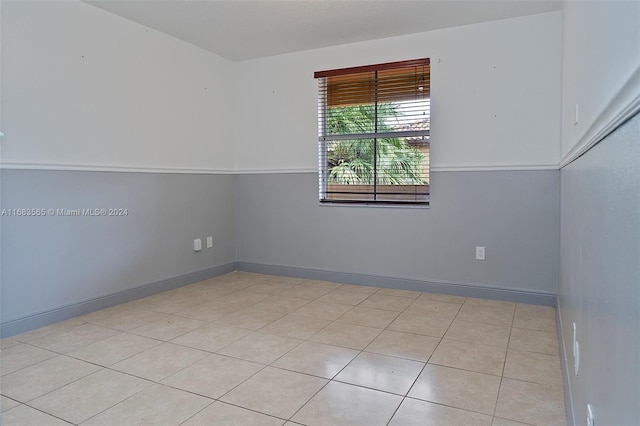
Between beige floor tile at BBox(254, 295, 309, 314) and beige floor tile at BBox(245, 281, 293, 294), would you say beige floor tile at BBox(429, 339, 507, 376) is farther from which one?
beige floor tile at BBox(245, 281, 293, 294)

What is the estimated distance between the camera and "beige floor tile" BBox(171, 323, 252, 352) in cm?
253

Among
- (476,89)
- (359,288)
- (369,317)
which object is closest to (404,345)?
(369,317)

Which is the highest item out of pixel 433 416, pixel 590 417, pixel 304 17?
pixel 304 17

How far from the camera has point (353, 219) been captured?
400cm

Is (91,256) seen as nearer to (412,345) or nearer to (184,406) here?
(184,406)

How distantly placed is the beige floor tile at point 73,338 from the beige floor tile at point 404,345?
1.75 meters

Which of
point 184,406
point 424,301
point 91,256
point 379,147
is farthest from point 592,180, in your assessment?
point 91,256

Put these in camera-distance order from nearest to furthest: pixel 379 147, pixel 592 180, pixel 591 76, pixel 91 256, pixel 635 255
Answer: pixel 635 255
pixel 592 180
pixel 591 76
pixel 91 256
pixel 379 147

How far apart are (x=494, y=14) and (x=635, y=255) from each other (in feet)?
10.5

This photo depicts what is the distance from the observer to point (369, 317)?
3041mm

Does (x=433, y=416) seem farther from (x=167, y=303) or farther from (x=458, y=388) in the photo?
(x=167, y=303)

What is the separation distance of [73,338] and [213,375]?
1.16 metres

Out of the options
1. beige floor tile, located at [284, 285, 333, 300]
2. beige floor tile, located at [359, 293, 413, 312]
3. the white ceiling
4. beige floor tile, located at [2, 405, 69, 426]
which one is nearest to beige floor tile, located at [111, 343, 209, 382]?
beige floor tile, located at [2, 405, 69, 426]

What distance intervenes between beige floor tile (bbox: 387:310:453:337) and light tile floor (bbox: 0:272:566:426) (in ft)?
0.05
